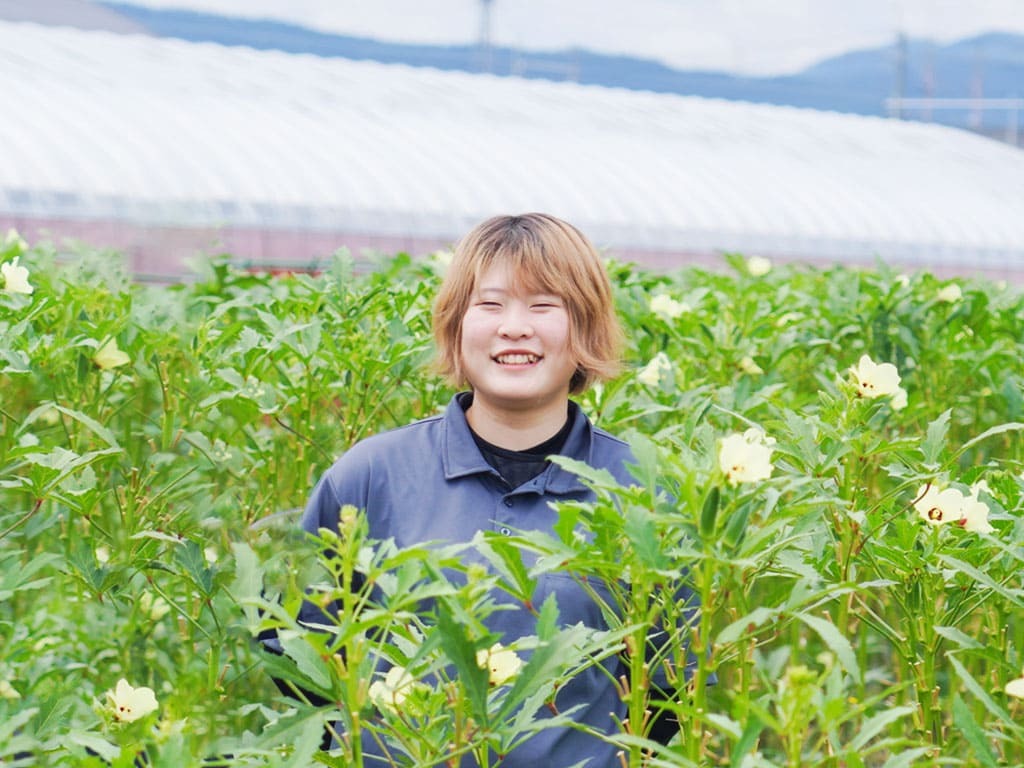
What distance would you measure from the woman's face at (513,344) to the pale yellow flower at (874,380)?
→ 54 cm

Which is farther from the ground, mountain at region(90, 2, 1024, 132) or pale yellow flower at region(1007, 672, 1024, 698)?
mountain at region(90, 2, 1024, 132)

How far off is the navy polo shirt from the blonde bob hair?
135 millimetres

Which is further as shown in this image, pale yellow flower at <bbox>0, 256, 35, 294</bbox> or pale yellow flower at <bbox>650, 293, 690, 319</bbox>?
pale yellow flower at <bbox>650, 293, 690, 319</bbox>

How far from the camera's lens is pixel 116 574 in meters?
2.35

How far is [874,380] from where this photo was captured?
1.79m

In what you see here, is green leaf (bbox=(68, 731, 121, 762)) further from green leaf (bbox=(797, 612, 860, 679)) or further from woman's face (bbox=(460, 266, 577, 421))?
woman's face (bbox=(460, 266, 577, 421))

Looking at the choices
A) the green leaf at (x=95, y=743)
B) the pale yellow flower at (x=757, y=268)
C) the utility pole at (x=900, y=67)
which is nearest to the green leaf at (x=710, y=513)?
the green leaf at (x=95, y=743)

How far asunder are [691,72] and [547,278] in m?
39.5

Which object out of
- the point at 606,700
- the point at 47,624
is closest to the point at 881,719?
the point at 606,700

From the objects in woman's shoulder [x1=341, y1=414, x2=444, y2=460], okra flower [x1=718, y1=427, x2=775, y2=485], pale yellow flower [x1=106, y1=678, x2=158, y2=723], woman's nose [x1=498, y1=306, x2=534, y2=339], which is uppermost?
woman's nose [x1=498, y1=306, x2=534, y2=339]

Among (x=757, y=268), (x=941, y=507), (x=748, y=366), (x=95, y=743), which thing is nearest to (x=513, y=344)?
(x=941, y=507)

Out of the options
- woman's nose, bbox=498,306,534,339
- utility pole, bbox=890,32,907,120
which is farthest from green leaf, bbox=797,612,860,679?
utility pole, bbox=890,32,907,120

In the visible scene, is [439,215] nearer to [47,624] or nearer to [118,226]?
[118,226]

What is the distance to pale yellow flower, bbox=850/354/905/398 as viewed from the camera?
1761mm
